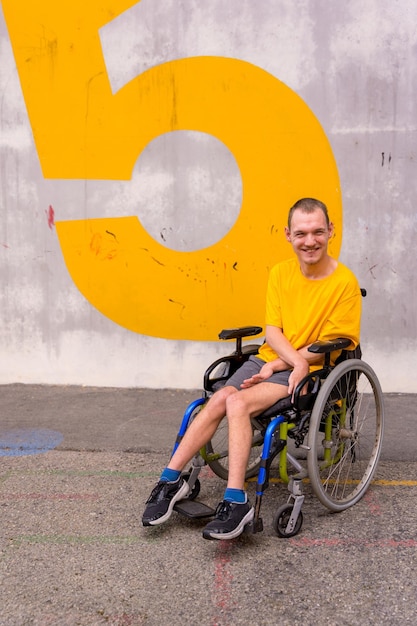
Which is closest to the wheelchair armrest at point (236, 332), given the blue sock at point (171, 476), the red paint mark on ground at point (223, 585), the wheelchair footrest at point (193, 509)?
the blue sock at point (171, 476)

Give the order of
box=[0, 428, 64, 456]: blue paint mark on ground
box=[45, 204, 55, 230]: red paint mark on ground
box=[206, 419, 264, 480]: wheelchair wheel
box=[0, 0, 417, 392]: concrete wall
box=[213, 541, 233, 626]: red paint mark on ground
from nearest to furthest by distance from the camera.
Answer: box=[213, 541, 233, 626]: red paint mark on ground → box=[206, 419, 264, 480]: wheelchair wheel → box=[0, 428, 64, 456]: blue paint mark on ground → box=[0, 0, 417, 392]: concrete wall → box=[45, 204, 55, 230]: red paint mark on ground

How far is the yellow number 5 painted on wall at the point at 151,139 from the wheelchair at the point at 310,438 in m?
1.73

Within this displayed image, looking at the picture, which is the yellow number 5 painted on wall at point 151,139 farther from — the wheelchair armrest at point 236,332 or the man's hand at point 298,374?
the man's hand at point 298,374

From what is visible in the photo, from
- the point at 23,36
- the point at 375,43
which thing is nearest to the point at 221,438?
the point at 375,43

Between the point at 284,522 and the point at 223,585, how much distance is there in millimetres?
492

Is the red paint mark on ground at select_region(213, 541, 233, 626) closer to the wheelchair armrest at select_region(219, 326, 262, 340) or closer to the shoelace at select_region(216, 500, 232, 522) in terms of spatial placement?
the shoelace at select_region(216, 500, 232, 522)

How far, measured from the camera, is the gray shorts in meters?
3.16

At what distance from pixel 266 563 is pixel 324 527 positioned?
0.44 metres

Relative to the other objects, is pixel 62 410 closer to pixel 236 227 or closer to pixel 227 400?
pixel 236 227

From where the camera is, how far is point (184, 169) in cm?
529

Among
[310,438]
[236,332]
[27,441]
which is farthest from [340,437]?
[27,441]

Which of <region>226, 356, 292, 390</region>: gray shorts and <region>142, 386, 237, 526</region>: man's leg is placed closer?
<region>142, 386, 237, 526</region>: man's leg

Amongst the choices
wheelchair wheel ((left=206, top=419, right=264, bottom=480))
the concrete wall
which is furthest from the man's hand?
the concrete wall

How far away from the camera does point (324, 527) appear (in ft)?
10.0
